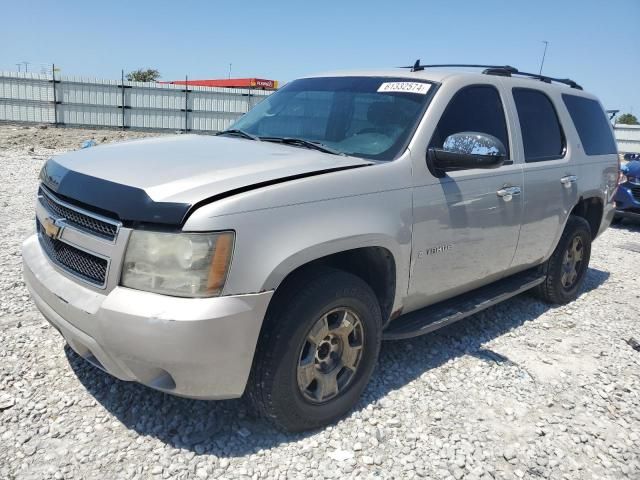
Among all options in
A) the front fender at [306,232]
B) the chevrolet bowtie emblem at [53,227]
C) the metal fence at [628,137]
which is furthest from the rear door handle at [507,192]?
the metal fence at [628,137]

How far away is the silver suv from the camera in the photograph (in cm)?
229

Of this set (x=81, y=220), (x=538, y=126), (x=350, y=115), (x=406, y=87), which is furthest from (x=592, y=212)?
(x=81, y=220)

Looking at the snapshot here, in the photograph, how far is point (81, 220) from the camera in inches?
101

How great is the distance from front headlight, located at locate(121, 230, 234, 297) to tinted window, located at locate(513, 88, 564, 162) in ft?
9.08

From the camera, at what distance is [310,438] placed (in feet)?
9.32

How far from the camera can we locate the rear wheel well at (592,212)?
5.15 metres

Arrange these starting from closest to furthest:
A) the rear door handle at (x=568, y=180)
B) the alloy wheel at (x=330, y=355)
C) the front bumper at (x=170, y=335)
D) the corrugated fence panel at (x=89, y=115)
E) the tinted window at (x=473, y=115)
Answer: the front bumper at (x=170, y=335) → the alloy wheel at (x=330, y=355) → the tinted window at (x=473, y=115) → the rear door handle at (x=568, y=180) → the corrugated fence panel at (x=89, y=115)

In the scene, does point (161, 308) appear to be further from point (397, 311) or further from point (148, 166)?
point (397, 311)

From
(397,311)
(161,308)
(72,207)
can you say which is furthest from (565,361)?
(72,207)

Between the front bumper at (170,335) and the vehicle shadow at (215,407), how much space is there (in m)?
0.42

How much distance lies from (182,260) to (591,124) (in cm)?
447

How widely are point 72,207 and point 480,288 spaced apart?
9.71 feet

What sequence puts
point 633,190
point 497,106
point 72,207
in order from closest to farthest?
point 72,207 → point 497,106 → point 633,190

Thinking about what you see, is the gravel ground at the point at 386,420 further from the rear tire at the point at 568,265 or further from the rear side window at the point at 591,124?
the rear side window at the point at 591,124
